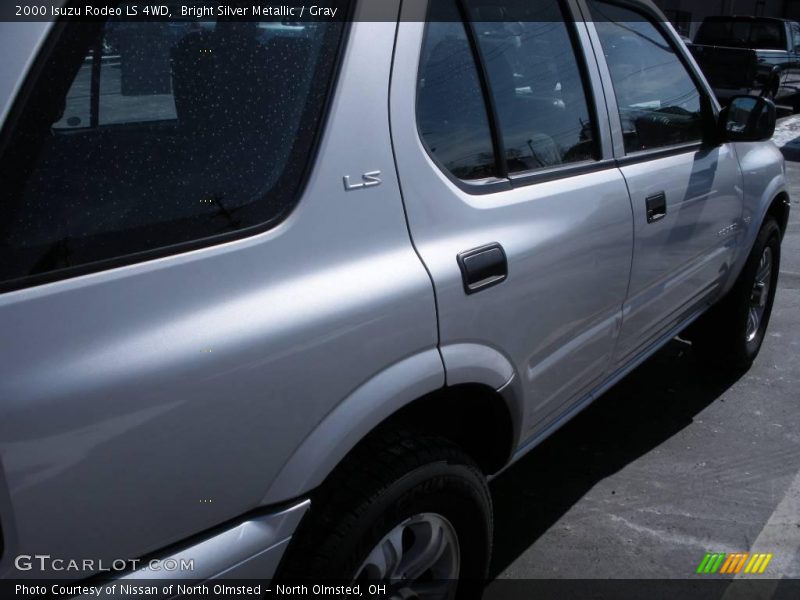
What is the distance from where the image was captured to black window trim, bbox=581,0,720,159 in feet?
9.54

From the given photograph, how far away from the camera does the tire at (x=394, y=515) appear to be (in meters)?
1.78

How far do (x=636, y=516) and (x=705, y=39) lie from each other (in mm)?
15811

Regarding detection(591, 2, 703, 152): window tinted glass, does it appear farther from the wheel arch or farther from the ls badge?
the ls badge

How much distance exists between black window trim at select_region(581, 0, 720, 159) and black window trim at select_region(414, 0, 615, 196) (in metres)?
0.11

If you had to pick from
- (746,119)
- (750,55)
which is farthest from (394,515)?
(750,55)

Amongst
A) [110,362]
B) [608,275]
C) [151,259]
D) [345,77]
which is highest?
[345,77]

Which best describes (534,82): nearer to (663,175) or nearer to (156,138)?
(663,175)

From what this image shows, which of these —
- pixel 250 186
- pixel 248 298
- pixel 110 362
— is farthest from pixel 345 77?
pixel 110 362

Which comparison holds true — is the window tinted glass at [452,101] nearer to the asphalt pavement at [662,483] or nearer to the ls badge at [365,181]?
the ls badge at [365,181]

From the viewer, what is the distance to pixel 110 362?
1.37 metres

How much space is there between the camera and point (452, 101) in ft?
7.04

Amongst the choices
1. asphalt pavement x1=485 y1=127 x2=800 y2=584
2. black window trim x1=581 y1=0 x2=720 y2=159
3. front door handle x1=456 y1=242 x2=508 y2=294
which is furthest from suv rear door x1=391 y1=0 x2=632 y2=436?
asphalt pavement x1=485 y1=127 x2=800 y2=584

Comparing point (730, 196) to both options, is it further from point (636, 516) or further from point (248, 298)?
Result: point (248, 298)

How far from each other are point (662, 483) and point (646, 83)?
5.28 ft
